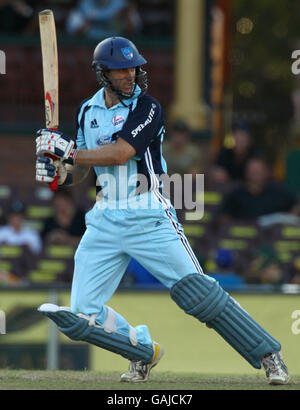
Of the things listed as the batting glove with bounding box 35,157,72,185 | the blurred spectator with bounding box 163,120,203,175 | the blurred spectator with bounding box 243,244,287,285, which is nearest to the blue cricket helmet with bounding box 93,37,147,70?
the batting glove with bounding box 35,157,72,185

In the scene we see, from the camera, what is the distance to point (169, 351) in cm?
905

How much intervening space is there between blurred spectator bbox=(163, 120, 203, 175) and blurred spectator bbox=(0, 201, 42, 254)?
5.64 ft

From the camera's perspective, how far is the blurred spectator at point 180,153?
39.2 ft

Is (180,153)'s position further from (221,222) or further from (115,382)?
(115,382)

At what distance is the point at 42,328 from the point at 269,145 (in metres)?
13.2

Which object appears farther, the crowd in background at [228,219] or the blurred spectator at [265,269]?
the crowd in background at [228,219]

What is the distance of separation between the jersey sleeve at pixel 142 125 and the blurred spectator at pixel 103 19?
7219mm

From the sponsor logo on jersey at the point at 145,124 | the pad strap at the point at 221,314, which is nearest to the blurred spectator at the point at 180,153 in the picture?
the sponsor logo on jersey at the point at 145,124

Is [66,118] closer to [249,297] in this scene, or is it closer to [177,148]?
[177,148]

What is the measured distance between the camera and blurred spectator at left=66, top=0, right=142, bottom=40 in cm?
1355

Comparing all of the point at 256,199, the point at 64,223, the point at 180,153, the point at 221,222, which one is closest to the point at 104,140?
the point at 64,223

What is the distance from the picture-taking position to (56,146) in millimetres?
6191

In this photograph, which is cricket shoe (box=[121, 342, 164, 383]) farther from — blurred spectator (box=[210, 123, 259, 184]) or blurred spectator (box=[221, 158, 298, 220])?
blurred spectator (box=[210, 123, 259, 184])

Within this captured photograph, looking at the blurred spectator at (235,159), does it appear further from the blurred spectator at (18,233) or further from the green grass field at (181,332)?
the green grass field at (181,332)
